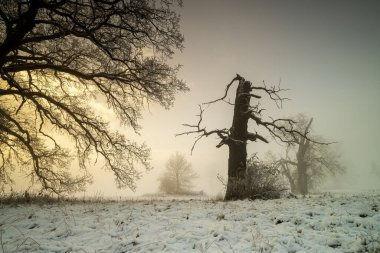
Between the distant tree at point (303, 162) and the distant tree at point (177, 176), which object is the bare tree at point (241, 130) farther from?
the distant tree at point (177, 176)

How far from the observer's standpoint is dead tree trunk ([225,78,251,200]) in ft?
34.2

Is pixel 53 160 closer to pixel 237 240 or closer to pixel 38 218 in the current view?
pixel 38 218

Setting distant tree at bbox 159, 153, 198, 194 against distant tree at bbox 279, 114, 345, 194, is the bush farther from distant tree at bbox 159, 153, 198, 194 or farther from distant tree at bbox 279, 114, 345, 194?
distant tree at bbox 159, 153, 198, 194

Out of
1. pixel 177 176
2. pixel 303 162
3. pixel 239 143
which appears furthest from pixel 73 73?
pixel 177 176

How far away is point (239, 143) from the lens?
11414mm

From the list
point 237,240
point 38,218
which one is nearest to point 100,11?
point 38,218

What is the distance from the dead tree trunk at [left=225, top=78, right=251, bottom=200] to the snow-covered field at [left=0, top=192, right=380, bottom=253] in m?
2.99

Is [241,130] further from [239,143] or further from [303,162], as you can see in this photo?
[303,162]

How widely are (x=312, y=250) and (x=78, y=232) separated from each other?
449 centimetres

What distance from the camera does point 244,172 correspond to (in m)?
11.0

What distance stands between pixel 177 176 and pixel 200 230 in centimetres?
3956

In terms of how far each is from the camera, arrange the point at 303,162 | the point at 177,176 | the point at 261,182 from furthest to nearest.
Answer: the point at 177,176
the point at 303,162
the point at 261,182

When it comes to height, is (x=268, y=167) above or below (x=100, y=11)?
below

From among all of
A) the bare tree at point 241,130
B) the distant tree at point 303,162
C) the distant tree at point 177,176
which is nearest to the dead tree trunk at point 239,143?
the bare tree at point 241,130
